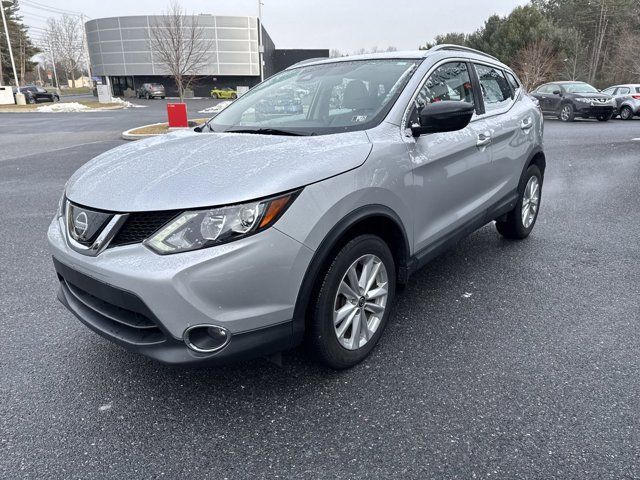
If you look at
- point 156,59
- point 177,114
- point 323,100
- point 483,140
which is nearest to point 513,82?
point 483,140

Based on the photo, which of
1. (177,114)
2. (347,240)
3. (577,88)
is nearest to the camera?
(347,240)

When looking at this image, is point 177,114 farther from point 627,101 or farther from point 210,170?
point 627,101

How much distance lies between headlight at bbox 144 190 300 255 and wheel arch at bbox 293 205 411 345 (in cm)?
38

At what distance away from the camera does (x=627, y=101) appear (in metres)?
20.3

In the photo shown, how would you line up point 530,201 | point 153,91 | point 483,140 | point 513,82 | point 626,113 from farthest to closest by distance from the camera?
1. point 153,91
2. point 626,113
3. point 530,201
4. point 513,82
5. point 483,140

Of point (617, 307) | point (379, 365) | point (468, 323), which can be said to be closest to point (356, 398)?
point (379, 365)

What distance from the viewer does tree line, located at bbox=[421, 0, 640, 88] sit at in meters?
35.3

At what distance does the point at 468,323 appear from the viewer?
3262 mm

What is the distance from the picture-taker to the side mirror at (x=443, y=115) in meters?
2.69

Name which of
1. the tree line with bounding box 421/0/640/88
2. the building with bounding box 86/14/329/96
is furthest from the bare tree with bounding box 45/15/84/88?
the tree line with bounding box 421/0/640/88

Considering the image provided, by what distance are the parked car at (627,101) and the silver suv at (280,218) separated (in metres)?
21.1

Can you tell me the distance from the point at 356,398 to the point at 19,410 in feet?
5.70

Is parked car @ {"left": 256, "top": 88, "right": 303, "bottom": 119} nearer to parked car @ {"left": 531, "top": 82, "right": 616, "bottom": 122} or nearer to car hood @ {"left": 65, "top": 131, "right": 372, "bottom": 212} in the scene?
car hood @ {"left": 65, "top": 131, "right": 372, "bottom": 212}

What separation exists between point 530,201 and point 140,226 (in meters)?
4.03
